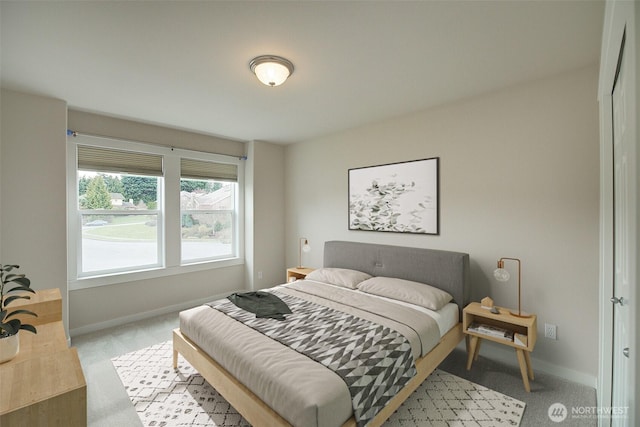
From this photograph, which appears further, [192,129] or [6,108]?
[192,129]

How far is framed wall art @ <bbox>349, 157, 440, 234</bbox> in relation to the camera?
313 cm

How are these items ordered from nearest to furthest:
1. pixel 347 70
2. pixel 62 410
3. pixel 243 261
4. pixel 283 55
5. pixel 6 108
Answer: pixel 62 410 → pixel 283 55 → pixel 347 70 → pixel 6 108 → pixel 243 261

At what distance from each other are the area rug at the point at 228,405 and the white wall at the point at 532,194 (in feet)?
2.65

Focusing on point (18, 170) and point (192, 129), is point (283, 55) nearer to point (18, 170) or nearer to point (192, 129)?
point (192, 129)

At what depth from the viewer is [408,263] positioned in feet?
10.2

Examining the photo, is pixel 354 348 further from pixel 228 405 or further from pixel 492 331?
pixel 492 331

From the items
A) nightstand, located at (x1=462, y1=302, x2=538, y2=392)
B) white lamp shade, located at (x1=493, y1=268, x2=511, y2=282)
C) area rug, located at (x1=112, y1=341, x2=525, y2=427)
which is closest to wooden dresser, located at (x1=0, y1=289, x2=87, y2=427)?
area rug, located at (x1=112, y1=341, x2=525, y2=427)

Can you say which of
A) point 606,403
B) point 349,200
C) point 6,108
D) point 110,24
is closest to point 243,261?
point 349,200

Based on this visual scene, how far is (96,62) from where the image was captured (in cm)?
214

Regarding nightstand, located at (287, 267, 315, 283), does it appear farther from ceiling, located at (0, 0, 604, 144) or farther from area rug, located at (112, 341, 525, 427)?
ceiling, located at (0, 0, 604, 144)

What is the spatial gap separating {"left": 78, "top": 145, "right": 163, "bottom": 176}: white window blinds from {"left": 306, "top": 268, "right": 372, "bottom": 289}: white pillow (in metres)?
2.54

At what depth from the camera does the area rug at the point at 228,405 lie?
191cm

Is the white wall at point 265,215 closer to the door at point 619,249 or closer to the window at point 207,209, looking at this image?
the window at point 207,209

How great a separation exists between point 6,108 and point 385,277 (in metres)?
4.01
